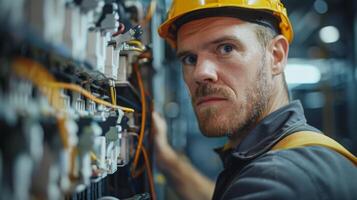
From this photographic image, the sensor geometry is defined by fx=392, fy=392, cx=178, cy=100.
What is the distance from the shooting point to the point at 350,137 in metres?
3.52

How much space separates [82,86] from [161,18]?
51.0 inches

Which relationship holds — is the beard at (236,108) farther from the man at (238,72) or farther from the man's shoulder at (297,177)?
the man's shoulder at (297,177)

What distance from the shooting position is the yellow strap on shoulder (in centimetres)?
110

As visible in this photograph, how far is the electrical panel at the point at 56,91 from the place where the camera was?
538 mm

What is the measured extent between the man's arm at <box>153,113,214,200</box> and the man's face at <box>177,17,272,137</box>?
715mm

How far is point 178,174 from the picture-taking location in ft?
7.23

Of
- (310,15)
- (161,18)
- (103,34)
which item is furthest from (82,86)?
(310,15)

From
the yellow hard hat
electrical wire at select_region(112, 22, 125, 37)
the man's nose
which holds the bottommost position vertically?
the man's nose

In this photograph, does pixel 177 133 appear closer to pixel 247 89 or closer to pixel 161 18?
pixel 161 18

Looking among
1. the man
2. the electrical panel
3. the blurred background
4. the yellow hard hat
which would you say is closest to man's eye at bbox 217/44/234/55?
the man

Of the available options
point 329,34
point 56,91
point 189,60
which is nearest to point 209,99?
point 189,60

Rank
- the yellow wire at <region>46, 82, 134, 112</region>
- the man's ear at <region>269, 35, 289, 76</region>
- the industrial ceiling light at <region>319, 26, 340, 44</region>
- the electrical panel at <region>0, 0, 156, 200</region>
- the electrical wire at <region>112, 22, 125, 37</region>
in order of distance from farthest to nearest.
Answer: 1. the industrial ceiling light at <region>319, 26, 340, 44</region>
2. the man's ear at <region>269, 35, 289, 76</region>
3. the electrical wire at <region>112, 22, 125, 37</region>
4. the yellow wire at <region>46, 82, 134, 112</region>
5. the electrical panel at <region>0, 0, 156, 200</region>

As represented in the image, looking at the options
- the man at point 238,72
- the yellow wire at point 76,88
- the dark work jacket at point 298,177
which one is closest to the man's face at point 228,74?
the man at point 238,72

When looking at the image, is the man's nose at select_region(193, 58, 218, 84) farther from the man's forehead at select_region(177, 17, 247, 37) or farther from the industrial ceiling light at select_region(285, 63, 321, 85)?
the industrial ceiling light at select_region(285, 63, 321, 85)
